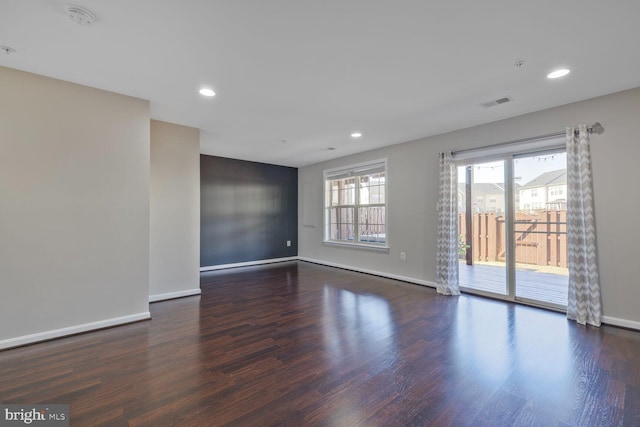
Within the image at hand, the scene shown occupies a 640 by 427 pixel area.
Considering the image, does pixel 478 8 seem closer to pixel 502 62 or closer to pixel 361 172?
pixel 502 62

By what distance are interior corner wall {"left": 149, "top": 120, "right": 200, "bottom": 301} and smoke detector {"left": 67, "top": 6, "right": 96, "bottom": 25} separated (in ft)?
6.79

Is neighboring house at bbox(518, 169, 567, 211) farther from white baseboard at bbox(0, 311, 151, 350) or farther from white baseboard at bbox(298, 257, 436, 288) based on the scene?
white baseboard at bbox(0, 311, 151, 350)

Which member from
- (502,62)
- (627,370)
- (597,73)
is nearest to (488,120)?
(597,73)

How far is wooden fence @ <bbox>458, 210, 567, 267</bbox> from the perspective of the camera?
11.7 feet

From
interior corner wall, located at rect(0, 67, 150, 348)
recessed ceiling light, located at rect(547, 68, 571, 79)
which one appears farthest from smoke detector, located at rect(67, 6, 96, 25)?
recessed ceiling light, located at rect(547, 68, 571, 79)

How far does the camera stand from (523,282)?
381 centimetres

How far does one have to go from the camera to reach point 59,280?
2.76 metres

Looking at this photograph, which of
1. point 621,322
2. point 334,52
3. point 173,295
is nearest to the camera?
point 334,52

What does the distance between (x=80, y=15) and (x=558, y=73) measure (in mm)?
3934

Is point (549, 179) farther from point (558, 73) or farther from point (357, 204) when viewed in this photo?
point (357, 204)

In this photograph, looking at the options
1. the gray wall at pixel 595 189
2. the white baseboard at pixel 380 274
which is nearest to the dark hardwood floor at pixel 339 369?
the gray wall at pixel 595 189

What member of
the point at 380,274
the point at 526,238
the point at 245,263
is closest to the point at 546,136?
the point at 526,238

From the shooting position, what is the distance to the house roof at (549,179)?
3529 millimetres

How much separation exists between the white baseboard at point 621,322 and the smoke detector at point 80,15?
17.8ft
